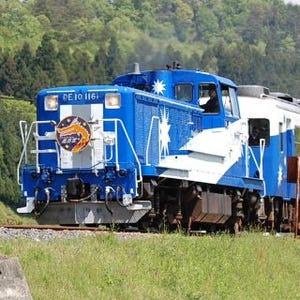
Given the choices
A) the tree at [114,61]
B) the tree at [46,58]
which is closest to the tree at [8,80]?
the tree at [46,58]

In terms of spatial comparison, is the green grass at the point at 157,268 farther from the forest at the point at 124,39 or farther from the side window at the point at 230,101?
the forest at the point at 124,39

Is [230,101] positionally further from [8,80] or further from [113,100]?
[8,80]

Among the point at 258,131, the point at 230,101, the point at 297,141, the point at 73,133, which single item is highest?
the point at 230,101

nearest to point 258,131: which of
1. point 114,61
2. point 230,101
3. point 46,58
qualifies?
point 230,101

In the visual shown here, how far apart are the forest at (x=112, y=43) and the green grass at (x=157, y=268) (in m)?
43.3

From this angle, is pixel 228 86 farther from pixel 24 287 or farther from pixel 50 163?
pixel 24 287

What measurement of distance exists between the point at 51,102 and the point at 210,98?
148 inches

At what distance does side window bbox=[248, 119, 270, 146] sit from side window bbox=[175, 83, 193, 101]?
3.65 m

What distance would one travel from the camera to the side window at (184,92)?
67.7ft

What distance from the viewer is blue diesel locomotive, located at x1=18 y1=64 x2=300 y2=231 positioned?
58.3ft

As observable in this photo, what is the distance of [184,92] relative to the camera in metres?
20.6

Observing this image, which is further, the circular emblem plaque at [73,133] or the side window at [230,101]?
the side window at [230,101]

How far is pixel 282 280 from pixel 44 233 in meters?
3.47

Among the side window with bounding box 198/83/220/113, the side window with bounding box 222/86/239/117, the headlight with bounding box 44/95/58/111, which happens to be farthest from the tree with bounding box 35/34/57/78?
the headlight with bounding box 44/95/58/111
